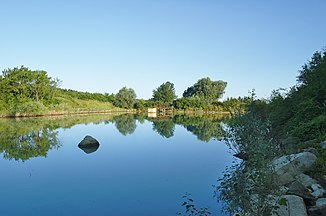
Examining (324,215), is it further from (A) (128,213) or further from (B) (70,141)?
(B) (70,141)

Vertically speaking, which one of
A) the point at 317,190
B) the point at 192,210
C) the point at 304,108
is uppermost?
the point at 304,108

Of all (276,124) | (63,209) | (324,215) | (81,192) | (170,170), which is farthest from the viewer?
(276,124)

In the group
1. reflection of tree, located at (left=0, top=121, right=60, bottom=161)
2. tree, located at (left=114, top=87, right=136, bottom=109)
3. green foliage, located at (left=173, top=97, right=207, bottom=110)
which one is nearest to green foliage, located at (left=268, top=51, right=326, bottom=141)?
reflection of tree, located at (left=0, top=121, right=60, bottom=161)

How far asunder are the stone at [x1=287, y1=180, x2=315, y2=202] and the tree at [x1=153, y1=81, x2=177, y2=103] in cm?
7044

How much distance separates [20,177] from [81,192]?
3134 mm

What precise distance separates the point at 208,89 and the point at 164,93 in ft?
42.7

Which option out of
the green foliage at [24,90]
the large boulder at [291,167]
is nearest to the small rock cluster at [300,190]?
the large boulder at [291,167]

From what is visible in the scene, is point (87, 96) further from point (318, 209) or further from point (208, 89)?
point (318, 209)

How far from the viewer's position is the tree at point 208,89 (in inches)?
2904

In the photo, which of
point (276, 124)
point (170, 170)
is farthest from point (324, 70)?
point (170, 170)

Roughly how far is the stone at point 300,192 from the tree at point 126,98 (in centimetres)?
6300

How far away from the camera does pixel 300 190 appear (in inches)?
185

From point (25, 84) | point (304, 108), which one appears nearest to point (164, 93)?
point (25, 84)

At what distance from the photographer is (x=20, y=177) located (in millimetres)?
9094
